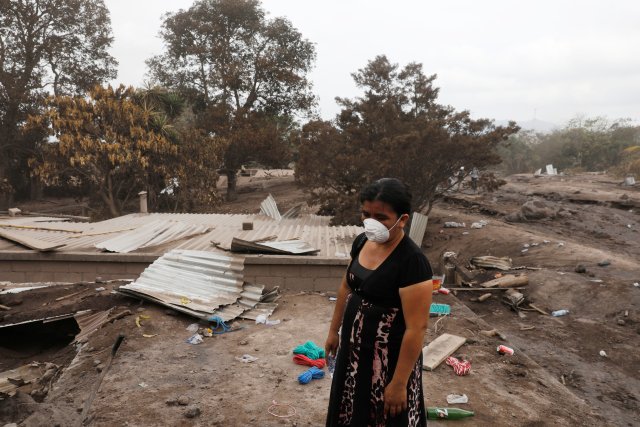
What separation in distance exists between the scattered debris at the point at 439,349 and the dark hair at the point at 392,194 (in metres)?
2.80

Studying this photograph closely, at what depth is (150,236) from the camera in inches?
346

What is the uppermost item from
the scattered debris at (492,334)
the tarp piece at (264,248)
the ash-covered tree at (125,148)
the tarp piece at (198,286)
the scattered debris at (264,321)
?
the ash-covered tree at (125,148)

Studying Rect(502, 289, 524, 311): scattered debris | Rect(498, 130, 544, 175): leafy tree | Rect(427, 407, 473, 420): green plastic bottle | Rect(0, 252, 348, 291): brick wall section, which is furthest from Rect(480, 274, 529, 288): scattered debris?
Rect(498, 130, 544, 175): leafy tree

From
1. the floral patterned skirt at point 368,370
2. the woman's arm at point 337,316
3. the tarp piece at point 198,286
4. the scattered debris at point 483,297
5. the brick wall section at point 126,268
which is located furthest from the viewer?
the scattered debris at point 483,297

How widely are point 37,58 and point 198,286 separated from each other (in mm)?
21835

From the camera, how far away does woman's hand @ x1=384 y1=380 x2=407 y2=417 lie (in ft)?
7.43

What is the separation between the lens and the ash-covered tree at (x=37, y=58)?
21.2 metres

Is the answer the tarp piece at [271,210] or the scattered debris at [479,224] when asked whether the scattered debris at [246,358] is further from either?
the scattered debris at [479,224]

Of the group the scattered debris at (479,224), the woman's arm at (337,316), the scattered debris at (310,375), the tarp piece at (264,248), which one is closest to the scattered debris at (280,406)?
the scattered debris at (310,375)

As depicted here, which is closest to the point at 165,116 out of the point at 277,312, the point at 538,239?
the point at 277,312

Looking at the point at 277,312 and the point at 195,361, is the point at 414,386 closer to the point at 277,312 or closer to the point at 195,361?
the point at 195,361

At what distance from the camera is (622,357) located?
7.50m

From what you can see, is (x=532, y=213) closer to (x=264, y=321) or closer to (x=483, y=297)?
(x=483, y=297)

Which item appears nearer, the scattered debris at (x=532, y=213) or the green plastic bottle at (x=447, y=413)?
the green plastic bottle at (x=447, y=413)
